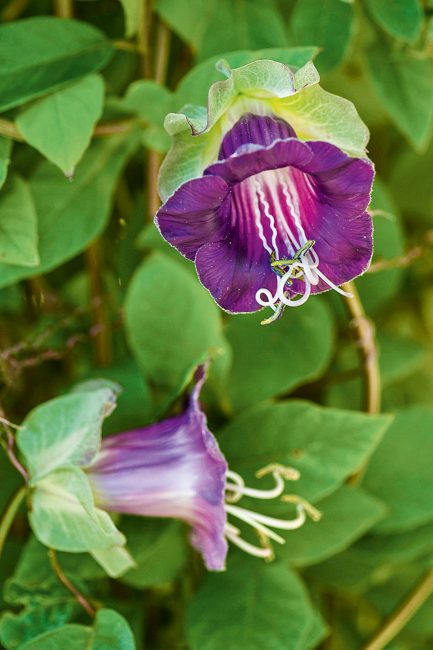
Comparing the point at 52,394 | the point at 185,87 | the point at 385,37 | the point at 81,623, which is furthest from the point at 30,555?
the point at 385,37

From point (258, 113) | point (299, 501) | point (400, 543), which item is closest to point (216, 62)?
point (258, 113)

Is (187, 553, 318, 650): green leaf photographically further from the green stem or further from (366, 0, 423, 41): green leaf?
(366, 0, 423, 41): green leaf

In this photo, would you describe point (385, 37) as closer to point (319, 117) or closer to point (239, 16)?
point (239, 16)

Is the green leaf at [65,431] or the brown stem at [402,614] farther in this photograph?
the brown stem at [402,614]

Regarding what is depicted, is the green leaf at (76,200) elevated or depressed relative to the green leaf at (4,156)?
depressed

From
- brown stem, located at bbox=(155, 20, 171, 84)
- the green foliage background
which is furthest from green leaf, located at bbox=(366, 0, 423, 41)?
brown stem, located at bbox=(155, 20, 171, 84)

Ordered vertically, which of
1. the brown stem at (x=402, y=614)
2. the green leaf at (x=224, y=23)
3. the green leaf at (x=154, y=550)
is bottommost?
the brown stem at (x=402, y=614)

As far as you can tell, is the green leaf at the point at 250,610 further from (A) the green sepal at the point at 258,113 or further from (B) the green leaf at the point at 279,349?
(A) the green sepal at the point at 258,113

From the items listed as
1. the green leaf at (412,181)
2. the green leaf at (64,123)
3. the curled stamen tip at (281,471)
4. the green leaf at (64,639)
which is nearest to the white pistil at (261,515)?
the curled stamen tip at (281,471)
